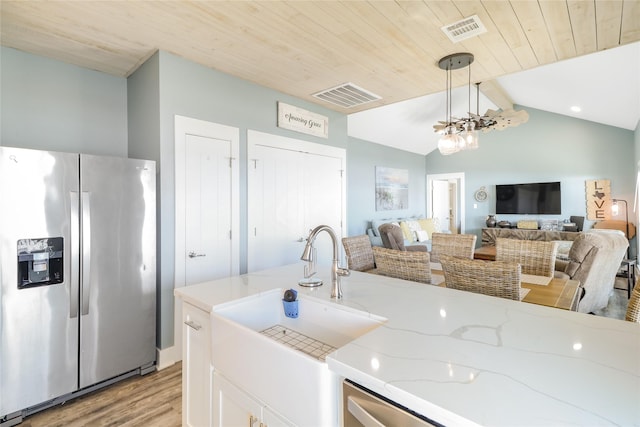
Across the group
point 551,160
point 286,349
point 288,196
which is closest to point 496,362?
point 286,349

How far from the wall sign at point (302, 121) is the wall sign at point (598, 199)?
580cm

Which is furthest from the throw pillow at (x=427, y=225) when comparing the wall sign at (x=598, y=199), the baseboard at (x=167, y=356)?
the baseboard at (x=167, y=356)

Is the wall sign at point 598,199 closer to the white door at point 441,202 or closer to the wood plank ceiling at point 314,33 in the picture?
the white door at point 441,202

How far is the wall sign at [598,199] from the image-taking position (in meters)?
5.96

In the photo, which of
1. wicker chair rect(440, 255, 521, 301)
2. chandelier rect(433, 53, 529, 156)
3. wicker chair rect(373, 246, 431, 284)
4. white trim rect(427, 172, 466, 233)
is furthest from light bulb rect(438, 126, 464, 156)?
white trim rect(427, 172, 466, 233)

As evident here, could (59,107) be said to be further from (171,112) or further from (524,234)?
(524,234)

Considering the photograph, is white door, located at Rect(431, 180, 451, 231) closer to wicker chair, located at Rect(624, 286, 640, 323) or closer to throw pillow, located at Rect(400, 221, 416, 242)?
throw pillow, located at Rect(400, 221, 416, 242)

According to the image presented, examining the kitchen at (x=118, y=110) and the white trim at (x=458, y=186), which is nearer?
the kitchen at (x=118, y=110)

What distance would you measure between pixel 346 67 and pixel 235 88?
45.2 inches

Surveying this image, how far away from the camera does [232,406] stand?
1284mm

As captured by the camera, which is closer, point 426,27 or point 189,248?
point 426,27

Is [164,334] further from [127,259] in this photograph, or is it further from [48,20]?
[48,20]

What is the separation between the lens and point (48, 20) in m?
2.14

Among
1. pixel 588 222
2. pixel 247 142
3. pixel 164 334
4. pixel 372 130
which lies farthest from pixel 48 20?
pixel 588 222
